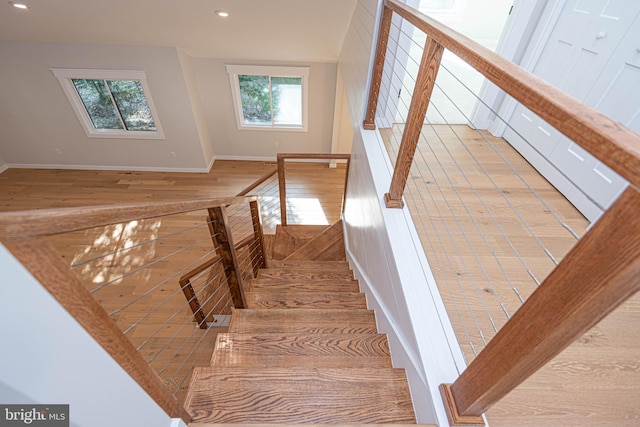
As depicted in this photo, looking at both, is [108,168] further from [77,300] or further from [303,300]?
[77,300]

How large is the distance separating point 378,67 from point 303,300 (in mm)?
1730

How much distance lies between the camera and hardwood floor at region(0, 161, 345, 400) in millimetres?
2898

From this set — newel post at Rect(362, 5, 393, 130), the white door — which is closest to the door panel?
the white door

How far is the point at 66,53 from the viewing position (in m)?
4.30

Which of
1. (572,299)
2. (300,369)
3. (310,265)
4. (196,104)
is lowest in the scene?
(310,265)

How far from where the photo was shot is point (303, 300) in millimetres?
1982

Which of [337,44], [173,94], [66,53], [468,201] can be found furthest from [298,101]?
[468,201]

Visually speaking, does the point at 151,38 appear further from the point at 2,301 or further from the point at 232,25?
the point at 2,301

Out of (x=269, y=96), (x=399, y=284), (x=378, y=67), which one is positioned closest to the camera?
(x=399, y=284)

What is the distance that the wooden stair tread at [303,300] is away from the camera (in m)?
1.96

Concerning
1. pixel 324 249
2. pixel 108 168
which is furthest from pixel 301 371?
pixel 108 168

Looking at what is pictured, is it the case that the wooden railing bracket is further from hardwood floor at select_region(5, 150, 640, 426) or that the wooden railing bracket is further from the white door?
the white door

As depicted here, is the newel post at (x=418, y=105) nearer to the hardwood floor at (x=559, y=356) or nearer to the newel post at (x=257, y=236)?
the hardwood floor at (x=559, y=356)

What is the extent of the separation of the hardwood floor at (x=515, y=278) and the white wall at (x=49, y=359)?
2.80 feet
